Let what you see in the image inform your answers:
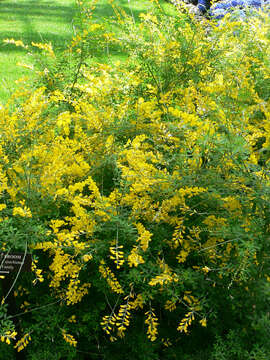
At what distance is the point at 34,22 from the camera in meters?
9.20

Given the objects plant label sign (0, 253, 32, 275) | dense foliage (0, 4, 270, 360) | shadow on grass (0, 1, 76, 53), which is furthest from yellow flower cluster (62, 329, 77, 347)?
shadow on grass (0, 1, 76, 53)

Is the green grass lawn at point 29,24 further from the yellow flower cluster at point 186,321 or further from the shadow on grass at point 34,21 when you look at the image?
the yellow flower cluster at point 186,321

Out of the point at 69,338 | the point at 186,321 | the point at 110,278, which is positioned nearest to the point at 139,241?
the point at 110,278

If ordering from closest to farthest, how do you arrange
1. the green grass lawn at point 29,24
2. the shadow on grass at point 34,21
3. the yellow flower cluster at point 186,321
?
the yellow flower cluster at point 186,321, the green grass lawn at point 29,24, the shadow on grass at point 34,21

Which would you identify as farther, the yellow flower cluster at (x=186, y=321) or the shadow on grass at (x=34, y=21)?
the shadow on grass at (x=34, y=21)

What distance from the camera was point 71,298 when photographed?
2000 mm

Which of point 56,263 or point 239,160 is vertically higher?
point 239,160

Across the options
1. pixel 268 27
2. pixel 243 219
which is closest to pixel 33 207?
pixel 243 219

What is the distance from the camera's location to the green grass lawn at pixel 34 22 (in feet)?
24.3

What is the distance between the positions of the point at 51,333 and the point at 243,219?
3.66ft

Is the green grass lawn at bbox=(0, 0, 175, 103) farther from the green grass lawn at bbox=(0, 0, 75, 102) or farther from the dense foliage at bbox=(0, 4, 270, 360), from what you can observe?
the dense foliage at bbox=(0, 4, 270, 360)

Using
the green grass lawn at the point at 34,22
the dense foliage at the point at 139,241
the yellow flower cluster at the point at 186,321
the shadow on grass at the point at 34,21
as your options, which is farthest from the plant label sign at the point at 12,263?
the shadow on grass at the point at 34,21

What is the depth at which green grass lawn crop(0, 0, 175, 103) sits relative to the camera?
7402mm

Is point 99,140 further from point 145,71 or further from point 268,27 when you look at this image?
point 268,27
